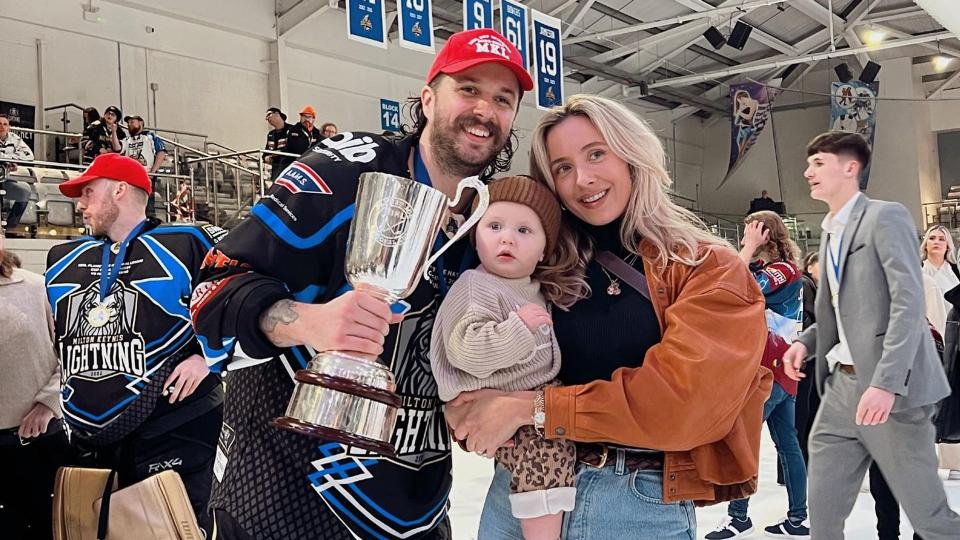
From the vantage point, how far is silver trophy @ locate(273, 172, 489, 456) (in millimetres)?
1357

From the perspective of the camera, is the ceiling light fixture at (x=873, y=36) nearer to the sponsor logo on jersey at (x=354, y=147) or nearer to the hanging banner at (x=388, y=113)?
the hanging banner at (x=388, y=113)

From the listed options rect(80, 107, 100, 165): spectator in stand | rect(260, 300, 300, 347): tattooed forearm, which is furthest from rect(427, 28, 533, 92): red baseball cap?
rect(80, 107, 100, 165): spectator in stand

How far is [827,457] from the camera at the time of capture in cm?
318

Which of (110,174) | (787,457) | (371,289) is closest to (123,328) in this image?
(110,174)

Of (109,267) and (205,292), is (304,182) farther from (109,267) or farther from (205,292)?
(109,267)

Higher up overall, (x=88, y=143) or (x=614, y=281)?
(x=88, y=143)

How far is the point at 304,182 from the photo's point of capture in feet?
5.56

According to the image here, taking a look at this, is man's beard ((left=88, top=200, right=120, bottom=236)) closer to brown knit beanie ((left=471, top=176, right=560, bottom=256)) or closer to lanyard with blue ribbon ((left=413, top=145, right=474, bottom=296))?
lanyard with blue ribbon ((left=413, top=145, right=474, bottom=296))

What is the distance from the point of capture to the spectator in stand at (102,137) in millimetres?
11531

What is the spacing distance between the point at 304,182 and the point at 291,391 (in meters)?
0.40

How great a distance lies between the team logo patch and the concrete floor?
3412 mm

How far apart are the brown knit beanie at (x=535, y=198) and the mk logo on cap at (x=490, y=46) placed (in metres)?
0.25

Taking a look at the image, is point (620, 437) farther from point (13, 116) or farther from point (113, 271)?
point (13, 116)

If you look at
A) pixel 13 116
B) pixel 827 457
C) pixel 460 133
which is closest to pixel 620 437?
pixel 460 133
